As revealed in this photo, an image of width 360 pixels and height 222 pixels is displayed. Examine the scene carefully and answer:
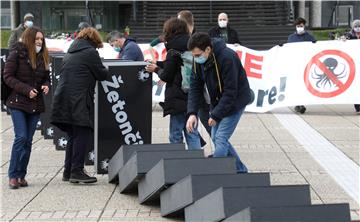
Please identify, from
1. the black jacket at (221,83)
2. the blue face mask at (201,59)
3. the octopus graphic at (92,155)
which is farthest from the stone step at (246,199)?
the octopus graphic at (92,155)

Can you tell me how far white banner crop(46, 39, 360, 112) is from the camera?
14688 mm

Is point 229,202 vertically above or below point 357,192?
above

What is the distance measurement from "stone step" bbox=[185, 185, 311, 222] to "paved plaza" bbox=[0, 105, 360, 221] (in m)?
1.08

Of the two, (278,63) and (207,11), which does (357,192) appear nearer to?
(278,63)

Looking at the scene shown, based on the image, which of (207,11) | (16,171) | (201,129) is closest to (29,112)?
(16,171)

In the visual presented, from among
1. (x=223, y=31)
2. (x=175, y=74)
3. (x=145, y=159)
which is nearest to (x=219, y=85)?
(x=145, y=159)

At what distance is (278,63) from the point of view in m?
15.3

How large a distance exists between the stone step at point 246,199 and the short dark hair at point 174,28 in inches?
118

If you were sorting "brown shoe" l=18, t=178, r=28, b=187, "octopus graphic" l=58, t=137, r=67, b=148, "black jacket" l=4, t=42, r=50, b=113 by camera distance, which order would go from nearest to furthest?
1. "black jacket" l=4, t=42, r=50, b=113
2. "brown shoe" l=18, t=178, r=28, b=187
3. "octopus graphic" l=58, t=137, r=67, b=148

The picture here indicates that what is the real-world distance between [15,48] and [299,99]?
306 inches

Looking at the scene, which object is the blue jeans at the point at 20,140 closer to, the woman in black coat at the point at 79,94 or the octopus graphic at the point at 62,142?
the woman in black coat at the point at 79,94

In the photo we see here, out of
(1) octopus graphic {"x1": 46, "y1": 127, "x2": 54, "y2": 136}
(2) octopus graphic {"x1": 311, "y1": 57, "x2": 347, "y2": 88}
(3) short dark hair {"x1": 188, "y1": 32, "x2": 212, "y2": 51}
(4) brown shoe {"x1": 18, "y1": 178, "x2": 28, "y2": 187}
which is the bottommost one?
(1) octopus graphic {"x1": 46, "y1": 127, "x2": 54, "y2": 136}

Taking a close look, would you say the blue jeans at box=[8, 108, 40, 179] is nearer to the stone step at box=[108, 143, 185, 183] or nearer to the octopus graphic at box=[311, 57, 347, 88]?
the stone step at box=[108, 143, 185, 183]

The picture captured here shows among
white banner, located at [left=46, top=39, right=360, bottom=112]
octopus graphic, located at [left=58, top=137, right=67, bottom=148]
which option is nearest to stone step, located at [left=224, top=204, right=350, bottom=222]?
octopus graphic, located at [left=58, top=137, right=67, bottom=148]
